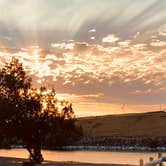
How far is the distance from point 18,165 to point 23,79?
9.88 m

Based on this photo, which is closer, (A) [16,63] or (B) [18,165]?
(B) [18,165]

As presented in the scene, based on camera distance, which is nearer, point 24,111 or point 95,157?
point 24,111

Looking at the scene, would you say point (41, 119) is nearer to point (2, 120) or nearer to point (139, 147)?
point (2, 120)

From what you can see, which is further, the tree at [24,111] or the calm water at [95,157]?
Result: the calm water at [95,157]

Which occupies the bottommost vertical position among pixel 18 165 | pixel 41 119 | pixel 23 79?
pixel 18 165

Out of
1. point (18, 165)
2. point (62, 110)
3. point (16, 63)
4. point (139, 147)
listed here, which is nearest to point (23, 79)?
point (16, 63)

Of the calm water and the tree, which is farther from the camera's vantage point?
the calm water

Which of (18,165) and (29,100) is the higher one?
(29,100)

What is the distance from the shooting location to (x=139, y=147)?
17800 centimetres

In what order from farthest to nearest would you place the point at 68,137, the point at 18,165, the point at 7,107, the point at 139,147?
1. the point at 139,147
2. the point at 68,137
3. the point at 7,107
4. the point at 18,165

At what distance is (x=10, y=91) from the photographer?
59.2 meters

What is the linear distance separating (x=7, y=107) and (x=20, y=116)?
1.73 metres

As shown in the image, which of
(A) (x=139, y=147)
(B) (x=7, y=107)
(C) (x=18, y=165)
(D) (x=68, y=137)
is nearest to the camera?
(C) (x=18, y=165)

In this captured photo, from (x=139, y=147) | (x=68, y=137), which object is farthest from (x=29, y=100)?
(x=139, y=147)
